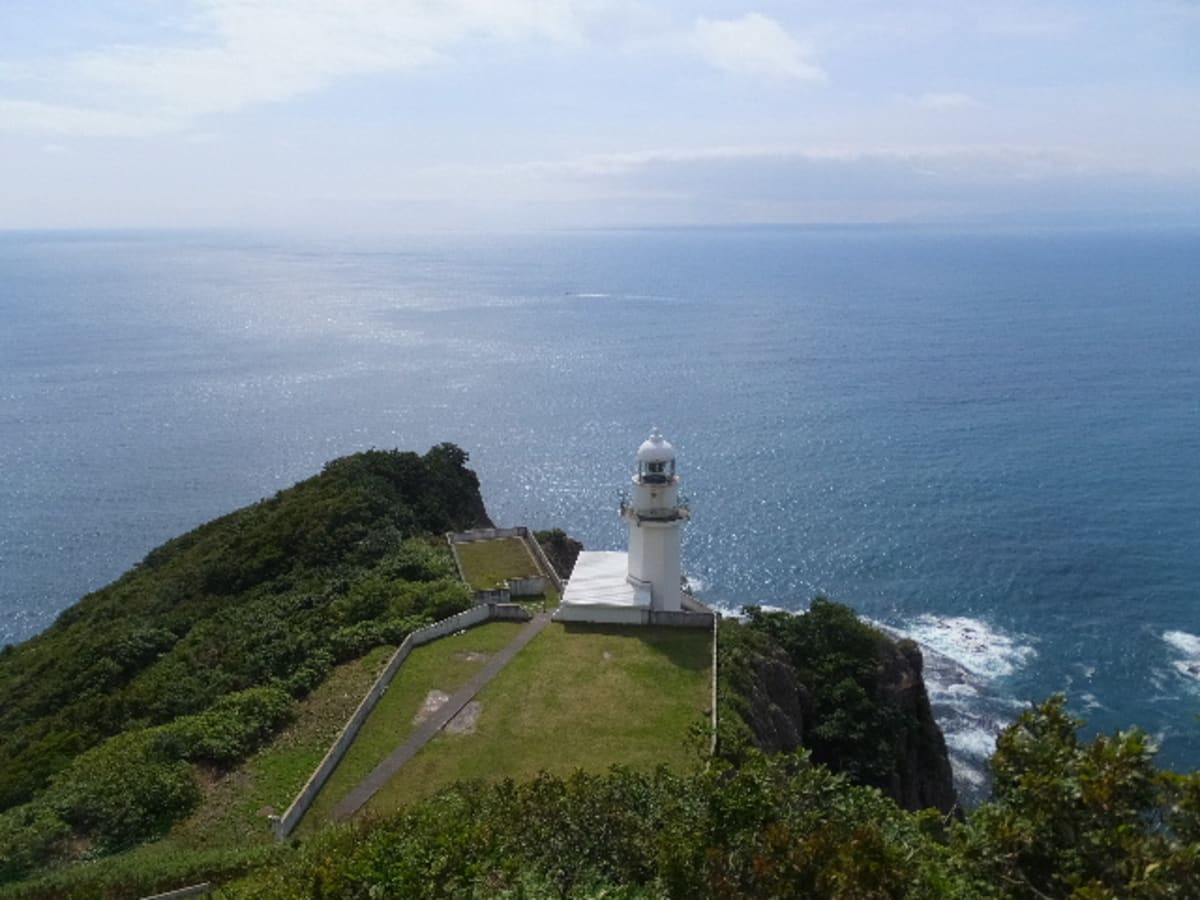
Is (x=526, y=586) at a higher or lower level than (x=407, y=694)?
higher

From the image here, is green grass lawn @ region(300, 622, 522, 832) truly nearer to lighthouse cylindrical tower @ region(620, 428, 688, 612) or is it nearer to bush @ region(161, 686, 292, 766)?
Answer: bush @ region(161, 686, 292, 766)

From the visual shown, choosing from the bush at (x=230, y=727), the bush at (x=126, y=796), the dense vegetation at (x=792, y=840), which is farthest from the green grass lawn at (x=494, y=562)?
the dense vegetation at (x=792, y=840)

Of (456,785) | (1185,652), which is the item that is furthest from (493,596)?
(1185,652)

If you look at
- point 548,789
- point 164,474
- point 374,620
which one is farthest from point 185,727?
point 164,474

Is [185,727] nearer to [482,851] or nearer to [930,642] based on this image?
[482,851]

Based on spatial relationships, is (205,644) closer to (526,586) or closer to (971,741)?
(526,586)

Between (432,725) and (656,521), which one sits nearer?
(432,725)

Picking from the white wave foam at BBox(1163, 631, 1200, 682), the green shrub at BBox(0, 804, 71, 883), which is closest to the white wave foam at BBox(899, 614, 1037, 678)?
the white wave foam at BBox(1163, 631, 1200, 682)
